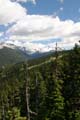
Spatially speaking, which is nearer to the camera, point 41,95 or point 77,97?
point 77,97

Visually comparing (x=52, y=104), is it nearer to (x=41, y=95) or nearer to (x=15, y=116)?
(x=15, y=116)

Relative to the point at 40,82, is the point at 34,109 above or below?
below

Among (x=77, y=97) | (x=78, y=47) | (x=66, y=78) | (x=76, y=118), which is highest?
(x=78, y=47)

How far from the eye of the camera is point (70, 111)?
53.2 meters

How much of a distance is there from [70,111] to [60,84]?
4.92 m

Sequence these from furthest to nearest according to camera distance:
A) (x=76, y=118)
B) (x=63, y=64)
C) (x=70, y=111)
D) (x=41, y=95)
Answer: (x=41, y=95), (x=63, y=64), (x=70, y=111), (x=76, y=118)

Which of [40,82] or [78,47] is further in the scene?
[40,82]

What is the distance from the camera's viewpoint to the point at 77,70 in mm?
52656

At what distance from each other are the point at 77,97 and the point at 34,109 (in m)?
23.4

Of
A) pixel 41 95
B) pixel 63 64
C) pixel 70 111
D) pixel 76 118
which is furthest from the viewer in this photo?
pixel 41 95

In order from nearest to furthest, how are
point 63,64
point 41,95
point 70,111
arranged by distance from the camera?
point 70,111
point 63,64
point 41,95

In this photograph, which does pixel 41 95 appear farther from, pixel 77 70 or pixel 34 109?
pixel 77 70

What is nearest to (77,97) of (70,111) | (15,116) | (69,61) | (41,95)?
(70,111)

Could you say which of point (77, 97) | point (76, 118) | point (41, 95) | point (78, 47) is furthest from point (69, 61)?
point (41, 95)
